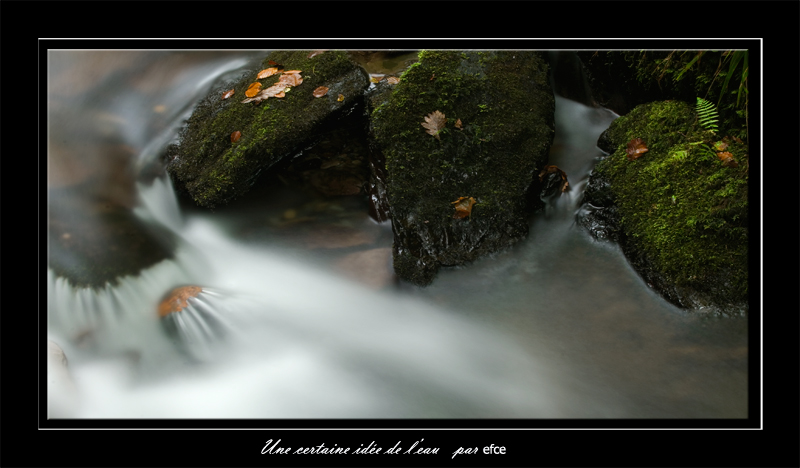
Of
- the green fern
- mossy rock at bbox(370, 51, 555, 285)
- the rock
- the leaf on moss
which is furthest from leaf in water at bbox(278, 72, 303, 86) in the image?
the leaf on moss

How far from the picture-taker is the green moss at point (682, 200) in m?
2.99

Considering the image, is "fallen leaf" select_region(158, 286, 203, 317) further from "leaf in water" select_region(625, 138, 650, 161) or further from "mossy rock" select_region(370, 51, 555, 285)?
"leaf in water" select_region(625, 138, 650, 161)

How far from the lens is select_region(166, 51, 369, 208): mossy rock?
12.6 ft

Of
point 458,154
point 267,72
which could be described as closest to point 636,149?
point 458,154

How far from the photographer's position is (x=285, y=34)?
101 inches

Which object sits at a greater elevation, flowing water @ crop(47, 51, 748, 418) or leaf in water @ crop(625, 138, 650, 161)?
leaf in water @ crop(625, 138, 650, 161)

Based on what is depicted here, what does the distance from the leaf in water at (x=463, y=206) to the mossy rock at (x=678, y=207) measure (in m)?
0.93

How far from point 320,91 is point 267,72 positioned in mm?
633

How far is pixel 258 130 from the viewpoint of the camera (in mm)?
3861

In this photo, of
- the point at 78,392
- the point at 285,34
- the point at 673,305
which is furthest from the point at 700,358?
the point at 78,392

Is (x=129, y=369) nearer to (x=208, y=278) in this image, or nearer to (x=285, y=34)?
(x=208, y=278)

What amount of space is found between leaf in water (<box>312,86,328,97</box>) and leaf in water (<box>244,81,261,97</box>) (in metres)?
0.54

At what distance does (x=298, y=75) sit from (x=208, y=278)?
1871mm

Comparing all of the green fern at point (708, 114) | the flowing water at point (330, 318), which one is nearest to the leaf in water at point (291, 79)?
the flowing water at point (330, 318)
